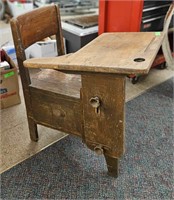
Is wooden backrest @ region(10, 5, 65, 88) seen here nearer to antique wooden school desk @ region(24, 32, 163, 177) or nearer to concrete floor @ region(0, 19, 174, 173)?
antique wooden school desk @ region(24, 32, 163, 177)

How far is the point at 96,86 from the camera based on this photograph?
→ 102 centimetres

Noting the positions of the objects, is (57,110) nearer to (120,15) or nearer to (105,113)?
(105,113)

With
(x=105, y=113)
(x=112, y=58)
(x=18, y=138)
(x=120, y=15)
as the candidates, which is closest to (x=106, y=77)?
(x=112, y=58)

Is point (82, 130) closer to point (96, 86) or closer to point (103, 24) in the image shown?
point (96, 86)

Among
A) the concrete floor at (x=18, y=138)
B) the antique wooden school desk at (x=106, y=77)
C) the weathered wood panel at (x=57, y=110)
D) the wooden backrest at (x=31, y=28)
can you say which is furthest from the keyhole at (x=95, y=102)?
the concrete floor at (x=18, y=138)

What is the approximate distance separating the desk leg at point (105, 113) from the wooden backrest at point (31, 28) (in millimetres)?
415

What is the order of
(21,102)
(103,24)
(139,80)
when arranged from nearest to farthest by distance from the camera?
1. (21,102)
2. (103,24)
3. (139,80)

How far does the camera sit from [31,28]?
4.11ft

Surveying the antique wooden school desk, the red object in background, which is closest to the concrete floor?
the antique wooden school desk

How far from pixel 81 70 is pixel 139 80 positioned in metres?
1.52

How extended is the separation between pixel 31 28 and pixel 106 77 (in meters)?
0.58

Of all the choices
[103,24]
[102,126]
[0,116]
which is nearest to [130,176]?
[102,126]

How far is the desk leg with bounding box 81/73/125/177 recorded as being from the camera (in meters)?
0.99

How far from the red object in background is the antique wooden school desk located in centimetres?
70
